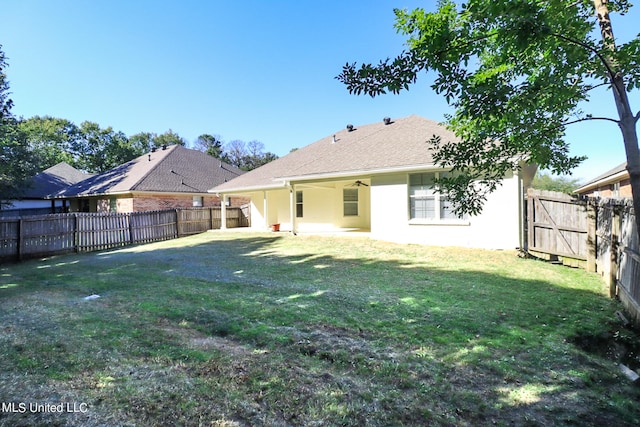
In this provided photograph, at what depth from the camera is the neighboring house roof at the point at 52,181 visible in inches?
1030

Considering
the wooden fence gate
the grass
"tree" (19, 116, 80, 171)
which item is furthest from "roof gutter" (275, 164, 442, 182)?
"tree" (19, 116, 80, 171)

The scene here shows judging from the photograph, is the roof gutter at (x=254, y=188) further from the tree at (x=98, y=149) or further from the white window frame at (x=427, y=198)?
the tree at (x=98, y=149)

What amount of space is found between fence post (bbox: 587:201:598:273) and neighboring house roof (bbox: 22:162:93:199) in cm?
3239

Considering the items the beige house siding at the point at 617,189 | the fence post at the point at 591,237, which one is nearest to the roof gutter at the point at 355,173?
the fence post at the point at 591,237

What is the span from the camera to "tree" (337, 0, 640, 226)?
239cm

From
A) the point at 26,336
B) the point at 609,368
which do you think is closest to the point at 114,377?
the point at 26,336

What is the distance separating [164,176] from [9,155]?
319 inches

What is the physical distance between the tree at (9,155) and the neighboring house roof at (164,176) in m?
3.79

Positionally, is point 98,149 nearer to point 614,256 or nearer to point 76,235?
point 76,235

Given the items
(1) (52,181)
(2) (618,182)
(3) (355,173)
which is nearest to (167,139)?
(1) (52,181)

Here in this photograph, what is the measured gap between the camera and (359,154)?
1483 centimetres

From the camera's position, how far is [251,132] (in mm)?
52875

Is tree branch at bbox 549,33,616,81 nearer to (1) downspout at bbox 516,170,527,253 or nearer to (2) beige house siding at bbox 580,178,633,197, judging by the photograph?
Answer: (1) downspout at bbox 516,170,527,253

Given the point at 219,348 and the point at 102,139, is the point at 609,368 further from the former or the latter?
the point at 102,139
